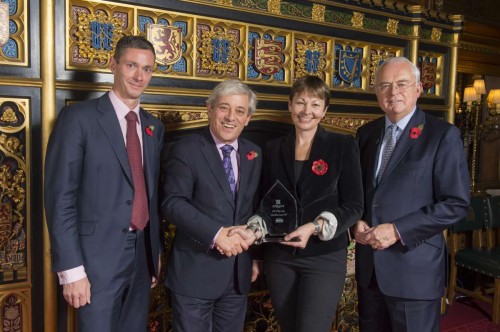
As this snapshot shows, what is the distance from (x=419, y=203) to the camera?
2.10 meters

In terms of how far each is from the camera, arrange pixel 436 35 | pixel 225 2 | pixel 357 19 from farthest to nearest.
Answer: pixel 436 35, pixel 357 19, pixel 225 2

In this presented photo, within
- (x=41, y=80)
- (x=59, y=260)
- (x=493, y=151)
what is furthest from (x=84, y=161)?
(x=493, y=151)

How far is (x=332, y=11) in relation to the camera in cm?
305

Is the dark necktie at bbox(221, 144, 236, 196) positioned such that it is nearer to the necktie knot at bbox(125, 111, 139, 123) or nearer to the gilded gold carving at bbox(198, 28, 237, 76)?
the necktie knot at bbox(125, 111, 139, 123)

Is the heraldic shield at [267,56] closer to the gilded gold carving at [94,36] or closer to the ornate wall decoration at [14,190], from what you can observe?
the gilded gold carving at [94,36]

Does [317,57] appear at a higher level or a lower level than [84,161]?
higher

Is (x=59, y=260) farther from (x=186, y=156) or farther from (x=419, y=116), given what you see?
(x=419, y=116)

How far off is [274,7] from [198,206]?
4.64ft

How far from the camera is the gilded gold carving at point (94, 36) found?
2.24m

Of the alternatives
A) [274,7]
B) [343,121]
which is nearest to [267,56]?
[274,7]

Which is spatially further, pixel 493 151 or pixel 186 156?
pixel 493 151

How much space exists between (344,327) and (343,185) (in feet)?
5.58

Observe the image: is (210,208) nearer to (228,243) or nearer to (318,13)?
(228,243)

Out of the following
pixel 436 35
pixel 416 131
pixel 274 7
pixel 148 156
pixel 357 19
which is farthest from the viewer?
pixel 436 35
